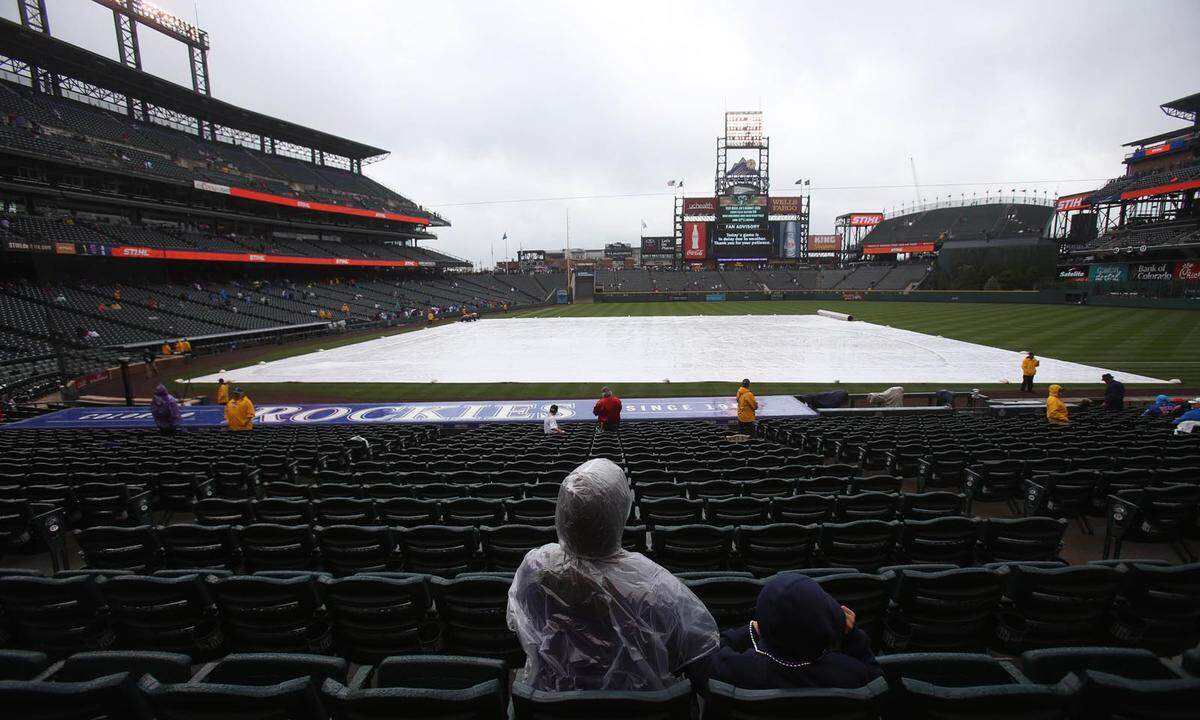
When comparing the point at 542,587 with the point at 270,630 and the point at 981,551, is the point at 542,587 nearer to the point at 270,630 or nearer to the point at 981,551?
the point at 270,630

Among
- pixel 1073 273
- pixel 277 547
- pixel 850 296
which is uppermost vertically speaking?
pixel 1073 273

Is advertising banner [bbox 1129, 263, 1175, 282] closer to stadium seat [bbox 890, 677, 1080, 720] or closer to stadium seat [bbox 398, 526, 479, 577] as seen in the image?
stadium seat [bbox 890, 677, 1080, 720]

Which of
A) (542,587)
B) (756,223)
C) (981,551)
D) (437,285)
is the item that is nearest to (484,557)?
(542,587)

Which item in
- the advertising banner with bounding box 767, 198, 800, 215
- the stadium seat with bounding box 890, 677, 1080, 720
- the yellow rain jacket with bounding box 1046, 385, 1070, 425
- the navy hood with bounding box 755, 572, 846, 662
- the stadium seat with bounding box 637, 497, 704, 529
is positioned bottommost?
the yellow rain jacket with bounding box 1046, 385, 1070, 425

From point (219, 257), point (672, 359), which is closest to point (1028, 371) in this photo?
point (672, 359)

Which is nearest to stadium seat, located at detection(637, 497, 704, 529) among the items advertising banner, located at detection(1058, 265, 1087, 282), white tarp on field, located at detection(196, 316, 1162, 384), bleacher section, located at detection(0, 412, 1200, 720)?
bleacher section, located at detection(0, 412, 1200, 720)

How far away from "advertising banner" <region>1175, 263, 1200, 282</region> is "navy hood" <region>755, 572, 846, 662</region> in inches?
2861

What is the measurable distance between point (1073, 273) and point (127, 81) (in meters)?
108

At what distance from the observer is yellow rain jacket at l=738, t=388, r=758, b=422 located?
12.9 metres

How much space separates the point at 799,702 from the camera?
1.84 metres

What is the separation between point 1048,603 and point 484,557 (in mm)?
4312

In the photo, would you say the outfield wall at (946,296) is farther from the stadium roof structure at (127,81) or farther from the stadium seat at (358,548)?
the stadium seat at (358,548)

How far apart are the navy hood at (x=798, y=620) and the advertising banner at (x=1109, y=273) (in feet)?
260

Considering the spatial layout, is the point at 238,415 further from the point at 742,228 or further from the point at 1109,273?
the point at 1109,273
